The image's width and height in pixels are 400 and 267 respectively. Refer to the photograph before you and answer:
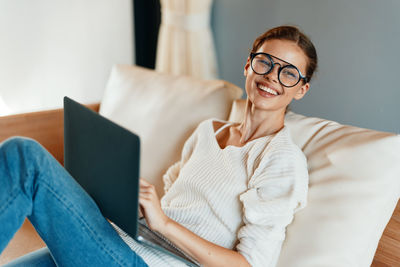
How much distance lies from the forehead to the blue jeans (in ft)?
2.00

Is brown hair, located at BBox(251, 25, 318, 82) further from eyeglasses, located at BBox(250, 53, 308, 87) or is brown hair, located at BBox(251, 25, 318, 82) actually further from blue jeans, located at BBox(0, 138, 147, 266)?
blue jeans, located at BBox(0, 138, 147, 266)

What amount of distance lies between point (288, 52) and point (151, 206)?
54 centimetres

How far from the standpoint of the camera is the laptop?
766 millimetres

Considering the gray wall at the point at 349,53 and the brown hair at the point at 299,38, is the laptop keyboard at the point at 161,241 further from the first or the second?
the gray wall at the point at 349,53

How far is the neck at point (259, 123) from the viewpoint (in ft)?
3.75

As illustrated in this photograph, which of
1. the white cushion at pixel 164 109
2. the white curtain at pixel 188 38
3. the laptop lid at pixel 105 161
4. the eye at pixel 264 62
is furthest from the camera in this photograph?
the white curtain at pixel 188 38

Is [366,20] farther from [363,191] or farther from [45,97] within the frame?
[45,97]

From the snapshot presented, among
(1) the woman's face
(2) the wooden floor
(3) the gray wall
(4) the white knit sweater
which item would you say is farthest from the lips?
(2) the wooden floor

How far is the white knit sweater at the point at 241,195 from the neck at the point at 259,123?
0.05m

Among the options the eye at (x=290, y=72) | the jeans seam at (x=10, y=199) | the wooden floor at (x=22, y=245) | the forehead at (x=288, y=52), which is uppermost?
the forehead at (x=288, y=52)

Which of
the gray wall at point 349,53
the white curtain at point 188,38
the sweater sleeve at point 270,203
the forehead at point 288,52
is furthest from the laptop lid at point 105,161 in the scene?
the white curtain at point 188,38

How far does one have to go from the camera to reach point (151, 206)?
87 centimetres

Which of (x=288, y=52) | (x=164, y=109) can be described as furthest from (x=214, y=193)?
(x=164, y=109)

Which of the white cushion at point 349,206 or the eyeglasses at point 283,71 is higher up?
the eyeglasses at point 283,71
